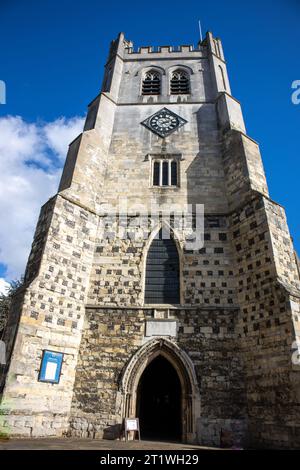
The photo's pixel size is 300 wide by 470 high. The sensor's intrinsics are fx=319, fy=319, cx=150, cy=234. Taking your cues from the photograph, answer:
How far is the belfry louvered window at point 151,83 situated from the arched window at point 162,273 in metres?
10.5

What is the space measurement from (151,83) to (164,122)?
15.9 feet

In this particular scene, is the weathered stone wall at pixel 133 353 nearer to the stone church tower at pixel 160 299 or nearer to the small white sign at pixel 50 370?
the stone church tower at pixel 160 299

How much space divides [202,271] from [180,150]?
639cm

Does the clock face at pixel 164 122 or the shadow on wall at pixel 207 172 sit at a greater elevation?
the clock face at pixel 164 122

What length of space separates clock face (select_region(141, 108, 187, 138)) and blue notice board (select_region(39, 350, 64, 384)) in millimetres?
10955

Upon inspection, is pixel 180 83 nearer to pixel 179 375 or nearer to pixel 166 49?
pixel 166 49

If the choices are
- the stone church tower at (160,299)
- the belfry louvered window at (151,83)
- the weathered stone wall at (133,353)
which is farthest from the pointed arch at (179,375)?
the belfry louvered window at (151,83)

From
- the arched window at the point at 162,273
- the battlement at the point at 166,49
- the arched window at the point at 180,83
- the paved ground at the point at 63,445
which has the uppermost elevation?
the battlement at the point at 166,49

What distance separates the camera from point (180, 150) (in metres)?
15.1

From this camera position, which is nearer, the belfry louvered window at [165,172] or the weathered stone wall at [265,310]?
the weathered stone wall at [265,310]

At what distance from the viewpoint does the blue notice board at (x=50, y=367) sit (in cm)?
928

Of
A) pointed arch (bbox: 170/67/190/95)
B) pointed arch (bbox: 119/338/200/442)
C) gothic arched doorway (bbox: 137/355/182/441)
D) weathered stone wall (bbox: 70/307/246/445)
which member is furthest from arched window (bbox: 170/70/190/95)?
gothic arched doorway (bbox: 137/355/182/441)

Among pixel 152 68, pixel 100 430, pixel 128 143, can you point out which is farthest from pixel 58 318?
pixel 152 68
